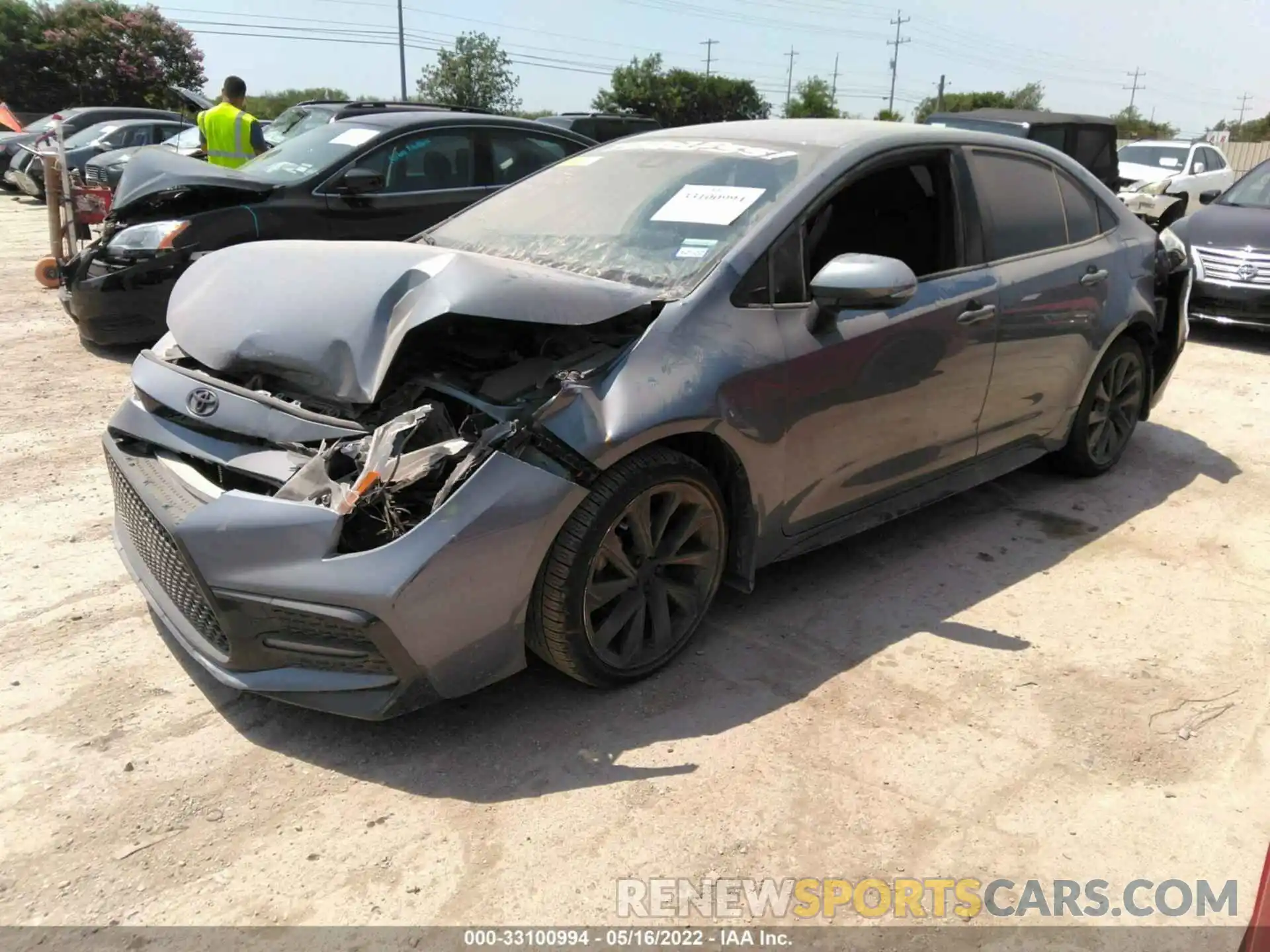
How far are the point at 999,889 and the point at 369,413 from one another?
6.81 ft

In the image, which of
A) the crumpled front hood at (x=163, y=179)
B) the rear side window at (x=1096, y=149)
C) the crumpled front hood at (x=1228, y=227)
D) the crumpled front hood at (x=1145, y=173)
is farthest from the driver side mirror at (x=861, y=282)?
the crumpled front hood at (x=1145, y=173)

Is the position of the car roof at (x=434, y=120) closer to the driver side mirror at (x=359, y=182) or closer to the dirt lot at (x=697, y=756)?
the driver side mirror at (x=359, y=182)

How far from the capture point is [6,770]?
2.57 meters

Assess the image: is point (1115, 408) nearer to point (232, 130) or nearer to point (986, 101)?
point (232, 130)

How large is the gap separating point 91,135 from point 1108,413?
55.5ft

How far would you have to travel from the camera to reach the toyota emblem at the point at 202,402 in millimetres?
2871

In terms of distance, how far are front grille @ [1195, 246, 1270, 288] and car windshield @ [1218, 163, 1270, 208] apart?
0.92 metres

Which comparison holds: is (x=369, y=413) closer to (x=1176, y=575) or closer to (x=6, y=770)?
(x=6, y=770)

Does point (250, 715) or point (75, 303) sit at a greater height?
point (75, 303)

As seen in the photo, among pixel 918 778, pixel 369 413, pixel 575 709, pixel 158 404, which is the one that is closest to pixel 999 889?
pixel 918 778

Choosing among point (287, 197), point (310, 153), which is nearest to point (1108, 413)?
point (287, 197)

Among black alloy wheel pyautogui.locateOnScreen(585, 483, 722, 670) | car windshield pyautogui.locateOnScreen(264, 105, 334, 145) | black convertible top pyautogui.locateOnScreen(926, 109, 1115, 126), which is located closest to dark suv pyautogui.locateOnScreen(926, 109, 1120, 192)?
black convertible top pyautogui.locateOnScreen(926, 109, 1115, 126)

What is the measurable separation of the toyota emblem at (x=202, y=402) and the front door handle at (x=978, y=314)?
264 cm

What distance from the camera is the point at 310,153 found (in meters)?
6.94
